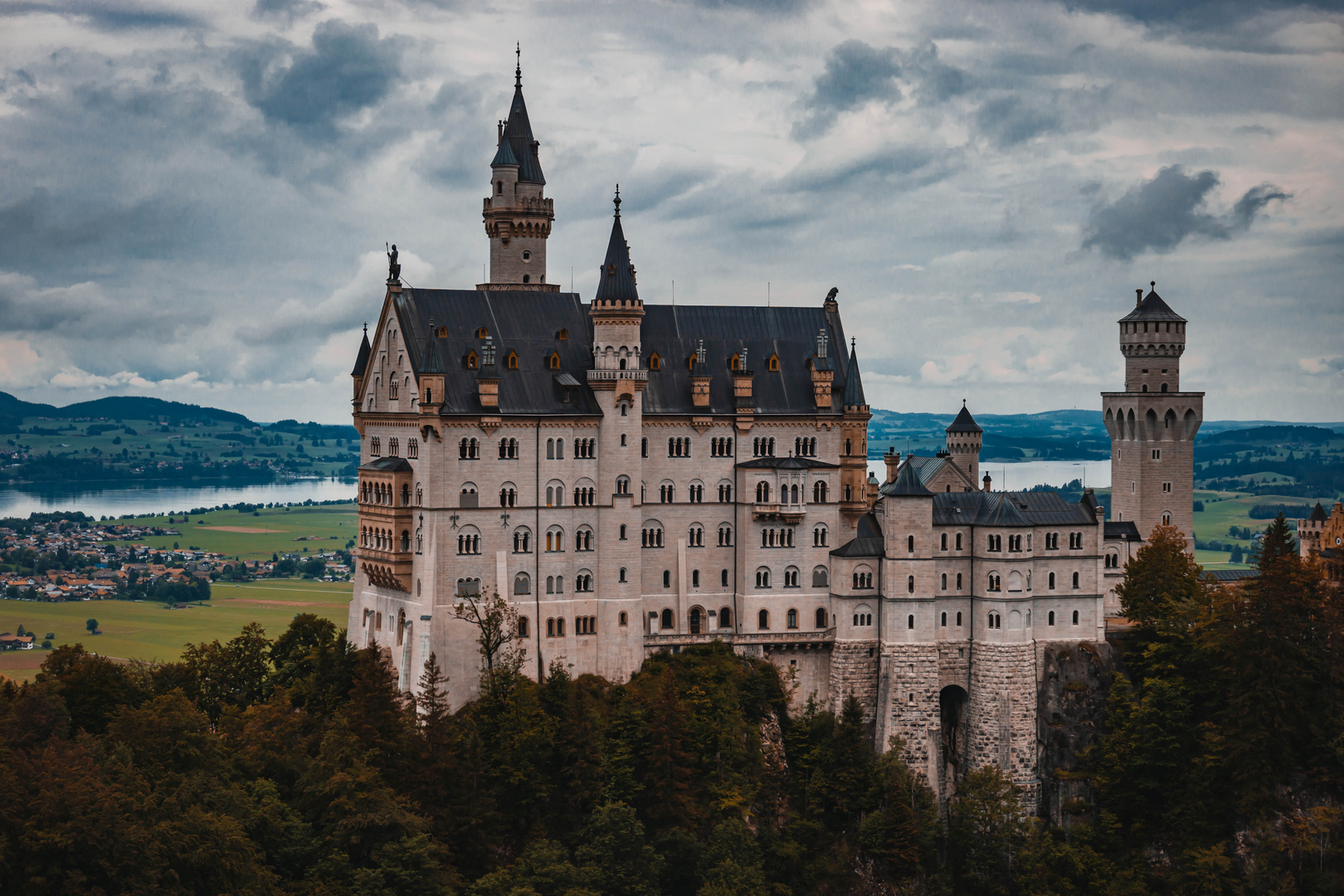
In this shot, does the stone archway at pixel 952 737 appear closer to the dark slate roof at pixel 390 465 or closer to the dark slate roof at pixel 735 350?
the dark slate roof at pixel 735 350

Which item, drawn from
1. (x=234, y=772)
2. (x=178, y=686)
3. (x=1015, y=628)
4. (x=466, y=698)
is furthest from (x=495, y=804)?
(x=1015, y=628)

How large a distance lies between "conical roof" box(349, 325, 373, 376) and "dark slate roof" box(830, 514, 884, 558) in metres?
33.2

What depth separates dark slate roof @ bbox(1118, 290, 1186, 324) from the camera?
408ft

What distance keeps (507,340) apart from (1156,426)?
51644mm

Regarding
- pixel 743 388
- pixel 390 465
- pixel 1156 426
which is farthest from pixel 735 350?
pixel 1156 426

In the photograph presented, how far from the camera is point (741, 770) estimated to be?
3910 inches

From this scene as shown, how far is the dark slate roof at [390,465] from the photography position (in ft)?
327

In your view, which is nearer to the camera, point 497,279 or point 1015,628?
point 1015,628

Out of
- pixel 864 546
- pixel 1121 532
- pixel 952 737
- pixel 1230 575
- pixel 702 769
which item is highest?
pixel 1121 532

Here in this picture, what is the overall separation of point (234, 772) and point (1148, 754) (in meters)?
55.1

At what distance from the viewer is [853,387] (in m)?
110

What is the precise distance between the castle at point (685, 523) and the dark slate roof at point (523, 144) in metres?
11.6

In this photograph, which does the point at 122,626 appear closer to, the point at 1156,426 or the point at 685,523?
the point at 685,523

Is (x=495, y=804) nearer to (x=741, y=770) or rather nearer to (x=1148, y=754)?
(x=741, y=770)
